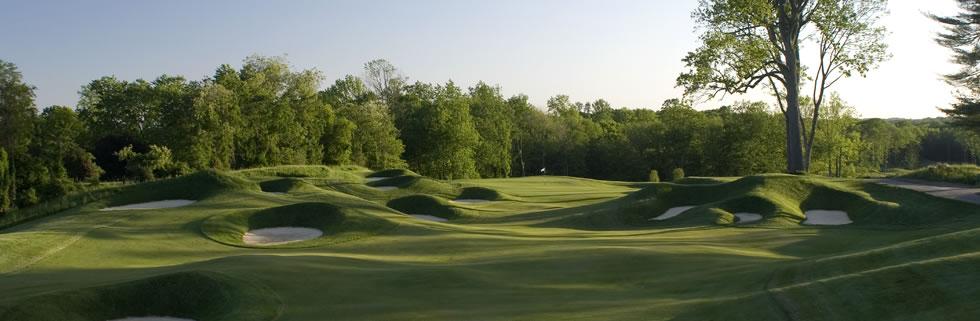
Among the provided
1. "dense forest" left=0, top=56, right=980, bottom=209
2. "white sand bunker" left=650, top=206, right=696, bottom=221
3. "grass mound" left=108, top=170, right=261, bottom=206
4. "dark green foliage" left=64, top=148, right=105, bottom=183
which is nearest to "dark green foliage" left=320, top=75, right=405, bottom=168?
"dense forest" left=0, top=56, right=980, bottom=209

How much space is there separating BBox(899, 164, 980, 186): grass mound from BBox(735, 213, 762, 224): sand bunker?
10397 mm

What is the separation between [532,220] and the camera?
27.5m

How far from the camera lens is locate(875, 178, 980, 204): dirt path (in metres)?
22.8

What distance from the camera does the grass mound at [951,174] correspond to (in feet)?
90.4

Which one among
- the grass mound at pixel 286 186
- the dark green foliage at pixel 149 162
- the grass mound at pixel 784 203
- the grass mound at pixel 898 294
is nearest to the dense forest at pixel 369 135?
the dark green foliage at pixel 149 162

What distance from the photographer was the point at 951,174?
95.5 ft

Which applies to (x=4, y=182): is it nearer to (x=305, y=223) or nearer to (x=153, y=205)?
(x=153, y=205)

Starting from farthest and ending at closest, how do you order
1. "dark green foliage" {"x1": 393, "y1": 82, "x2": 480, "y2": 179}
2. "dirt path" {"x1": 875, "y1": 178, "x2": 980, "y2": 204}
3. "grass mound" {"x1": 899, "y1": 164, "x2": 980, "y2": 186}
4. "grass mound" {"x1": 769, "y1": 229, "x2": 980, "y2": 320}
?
"dark green foliage" {"x1": 393, "y1": 82, "x2": 480, "y2": 179}, "grass mound" {"x1": 899, "y1": 164, "x2": 980, "y2": 186}, "dirt path" {"x1": 875, "y1": 178, "x2": 980, "y2": 204}, "grass mound" {"x1": 769, "y1": 229, "x2": 980, "y2": 320}

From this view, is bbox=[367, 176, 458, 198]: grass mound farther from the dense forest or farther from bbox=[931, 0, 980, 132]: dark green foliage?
bbox=[931, 0, 980, 132]: dark green foliage

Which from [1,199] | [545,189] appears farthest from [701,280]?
[1,199]

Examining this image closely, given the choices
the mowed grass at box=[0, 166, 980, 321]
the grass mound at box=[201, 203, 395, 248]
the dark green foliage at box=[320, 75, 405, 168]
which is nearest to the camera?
the mowed grass at box=[0, 166, 980, 321]

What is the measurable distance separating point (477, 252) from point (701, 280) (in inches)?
259

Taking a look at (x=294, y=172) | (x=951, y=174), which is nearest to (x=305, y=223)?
(x=294, y=172)

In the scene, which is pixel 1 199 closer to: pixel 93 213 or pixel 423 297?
pixel 93 213
